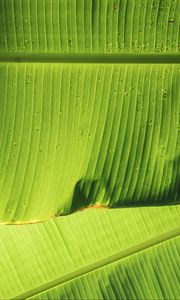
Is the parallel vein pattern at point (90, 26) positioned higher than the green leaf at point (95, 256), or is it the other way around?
the parallel vein pattern at point (90, 26)

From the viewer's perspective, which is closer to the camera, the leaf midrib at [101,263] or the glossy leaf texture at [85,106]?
the glossy leaf texture at [85,106]

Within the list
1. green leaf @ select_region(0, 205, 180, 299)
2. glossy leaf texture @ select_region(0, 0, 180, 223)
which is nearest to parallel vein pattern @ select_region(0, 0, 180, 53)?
glossy leaf texture @ select_region(0, 0, 180, 223)

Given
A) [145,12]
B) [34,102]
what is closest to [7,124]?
[34,102]

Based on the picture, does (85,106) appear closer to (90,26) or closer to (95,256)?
(90,26)

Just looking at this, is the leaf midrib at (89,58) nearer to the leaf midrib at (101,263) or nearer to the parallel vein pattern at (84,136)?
the parallel vein pattern at (84,136)

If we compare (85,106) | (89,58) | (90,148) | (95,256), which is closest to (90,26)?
(89,58)

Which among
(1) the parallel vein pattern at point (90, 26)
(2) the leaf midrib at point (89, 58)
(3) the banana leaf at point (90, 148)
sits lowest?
(3) the banana leaf at point (90, 148)

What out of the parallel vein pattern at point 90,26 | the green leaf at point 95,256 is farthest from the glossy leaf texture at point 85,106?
the green leaf at point 95,256
